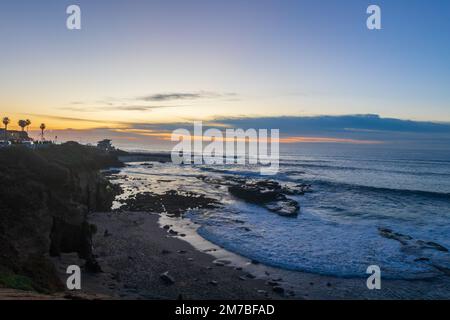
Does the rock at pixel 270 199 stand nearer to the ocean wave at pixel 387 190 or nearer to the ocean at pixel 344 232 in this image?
the ocean at pixel 344 232

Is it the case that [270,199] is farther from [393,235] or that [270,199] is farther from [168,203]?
[393,235]

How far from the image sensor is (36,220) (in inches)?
634

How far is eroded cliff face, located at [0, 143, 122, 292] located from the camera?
12867 mm

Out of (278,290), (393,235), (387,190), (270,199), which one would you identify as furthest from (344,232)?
(387,190)

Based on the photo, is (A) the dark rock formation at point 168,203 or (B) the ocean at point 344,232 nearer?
(B) the ocean at point 344,232

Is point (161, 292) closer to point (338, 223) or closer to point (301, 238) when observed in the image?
point (301, 238)

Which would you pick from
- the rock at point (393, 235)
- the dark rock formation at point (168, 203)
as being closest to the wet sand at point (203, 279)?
the rock at point (393, 235)

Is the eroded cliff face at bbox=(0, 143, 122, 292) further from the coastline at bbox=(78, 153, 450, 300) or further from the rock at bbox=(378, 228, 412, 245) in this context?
the rock at bbox=(378, 228, 412, 245)

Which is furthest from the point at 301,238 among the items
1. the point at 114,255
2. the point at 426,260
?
the point at 114,255

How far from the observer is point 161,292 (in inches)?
610

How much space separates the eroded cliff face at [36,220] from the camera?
507 inches

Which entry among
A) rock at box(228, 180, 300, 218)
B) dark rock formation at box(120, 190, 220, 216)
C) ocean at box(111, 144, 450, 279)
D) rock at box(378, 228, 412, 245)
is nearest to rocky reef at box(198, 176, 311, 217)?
rock at box(228, 180, 300, 218)

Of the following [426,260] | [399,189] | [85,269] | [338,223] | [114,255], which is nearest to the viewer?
[85,269]
